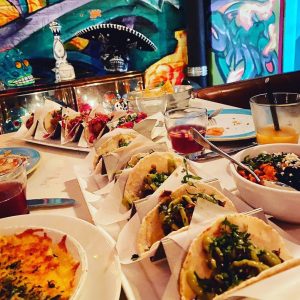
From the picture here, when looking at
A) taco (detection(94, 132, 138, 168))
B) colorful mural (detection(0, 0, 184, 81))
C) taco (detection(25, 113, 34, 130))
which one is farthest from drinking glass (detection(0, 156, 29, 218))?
colorful mural (detection(0, 0, 184, 81))

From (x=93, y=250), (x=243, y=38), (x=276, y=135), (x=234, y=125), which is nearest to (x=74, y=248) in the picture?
(x=93, y=250)

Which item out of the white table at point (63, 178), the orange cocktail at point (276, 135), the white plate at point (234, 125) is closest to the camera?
the white table at point (63, 178)

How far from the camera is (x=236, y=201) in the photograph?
1.03 m

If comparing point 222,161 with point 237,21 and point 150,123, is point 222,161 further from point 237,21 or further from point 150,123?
point 237,21

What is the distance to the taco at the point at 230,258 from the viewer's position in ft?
2.34

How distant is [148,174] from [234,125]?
947mm

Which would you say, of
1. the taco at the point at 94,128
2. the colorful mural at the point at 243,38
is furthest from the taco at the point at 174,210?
the colorful mural at the point at 243,38

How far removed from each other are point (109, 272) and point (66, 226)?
0.29m

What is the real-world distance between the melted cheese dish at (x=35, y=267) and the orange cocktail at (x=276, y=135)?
1.03 m

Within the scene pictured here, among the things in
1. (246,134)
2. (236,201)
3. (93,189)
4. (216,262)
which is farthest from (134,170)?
(246,134)

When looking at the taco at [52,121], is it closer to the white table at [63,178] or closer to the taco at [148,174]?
the white table at [63,178]

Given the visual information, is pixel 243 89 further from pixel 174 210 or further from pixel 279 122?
pixel 174 210

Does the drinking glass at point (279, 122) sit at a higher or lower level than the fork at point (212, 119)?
higher

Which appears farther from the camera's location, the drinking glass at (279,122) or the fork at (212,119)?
the fork at (212,119)
